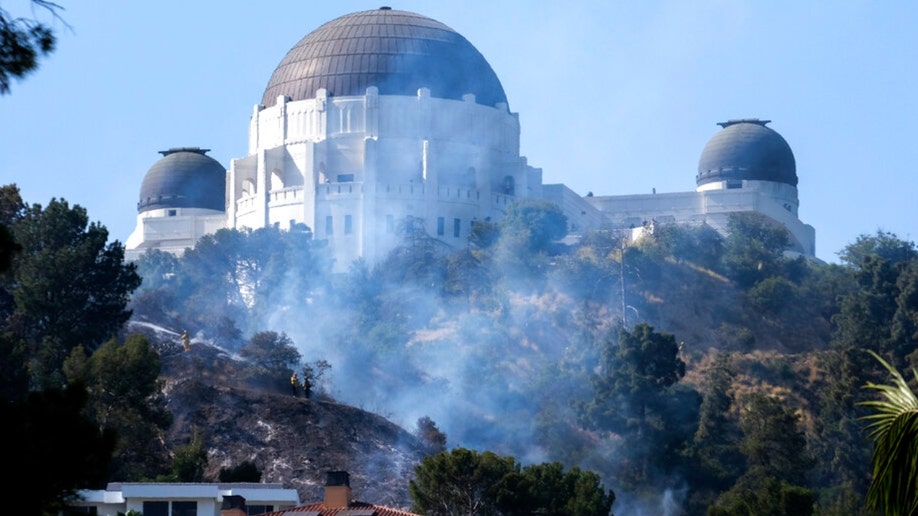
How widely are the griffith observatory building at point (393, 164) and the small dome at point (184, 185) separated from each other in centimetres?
219

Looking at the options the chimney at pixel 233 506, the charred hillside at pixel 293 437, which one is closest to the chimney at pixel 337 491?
the chimney at pixel 233 506

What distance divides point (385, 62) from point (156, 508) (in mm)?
52097

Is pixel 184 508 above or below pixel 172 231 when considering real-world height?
below

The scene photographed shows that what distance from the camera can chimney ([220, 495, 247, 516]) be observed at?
43094 mm

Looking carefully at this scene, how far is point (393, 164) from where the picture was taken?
94.4 meters

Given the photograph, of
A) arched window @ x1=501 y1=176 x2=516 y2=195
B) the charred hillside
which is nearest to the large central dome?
arched window @ x1=501 y1=176 x2=516 y2=195

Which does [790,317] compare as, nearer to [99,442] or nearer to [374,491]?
[374,491]

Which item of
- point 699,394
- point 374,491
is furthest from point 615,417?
point 374,491

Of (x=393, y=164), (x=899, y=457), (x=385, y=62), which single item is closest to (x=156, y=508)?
(x=899, y=457)

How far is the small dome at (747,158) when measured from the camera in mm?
102125

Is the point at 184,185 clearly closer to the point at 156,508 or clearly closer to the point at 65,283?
the point at 65,283

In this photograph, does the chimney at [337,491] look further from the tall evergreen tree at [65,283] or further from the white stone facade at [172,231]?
the white stone facade at [172,231]

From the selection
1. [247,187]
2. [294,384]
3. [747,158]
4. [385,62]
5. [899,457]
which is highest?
[385,62]

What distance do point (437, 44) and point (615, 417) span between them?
32.3m
